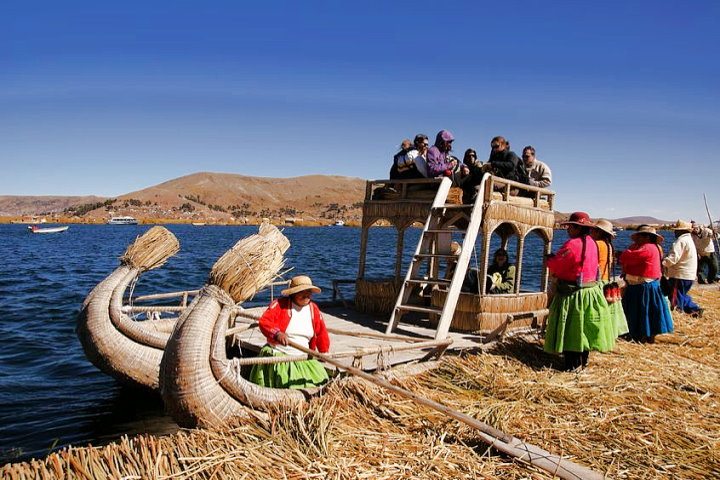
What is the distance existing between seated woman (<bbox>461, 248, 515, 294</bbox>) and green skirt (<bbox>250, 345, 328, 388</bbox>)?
4744mm

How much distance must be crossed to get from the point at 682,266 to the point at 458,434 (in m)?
8.87

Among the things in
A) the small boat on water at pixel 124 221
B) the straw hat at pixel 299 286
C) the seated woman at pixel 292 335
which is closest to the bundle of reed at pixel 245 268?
the straw hat at pixel 299 286

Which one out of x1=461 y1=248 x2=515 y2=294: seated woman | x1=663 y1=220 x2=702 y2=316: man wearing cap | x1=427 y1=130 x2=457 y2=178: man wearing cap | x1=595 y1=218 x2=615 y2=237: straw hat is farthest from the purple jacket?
x1=663 y1=220 x2=702 y2=316: man wearing cap

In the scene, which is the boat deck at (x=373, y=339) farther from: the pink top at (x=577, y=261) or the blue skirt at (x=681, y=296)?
the blue skirt at (x=681, y=296)

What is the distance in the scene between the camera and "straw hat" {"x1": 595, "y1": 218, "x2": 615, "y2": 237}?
7.29 meters

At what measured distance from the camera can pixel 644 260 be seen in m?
9.48

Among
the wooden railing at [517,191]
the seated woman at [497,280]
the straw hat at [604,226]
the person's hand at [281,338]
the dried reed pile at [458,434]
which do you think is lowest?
the dried reed pile at [458,434]

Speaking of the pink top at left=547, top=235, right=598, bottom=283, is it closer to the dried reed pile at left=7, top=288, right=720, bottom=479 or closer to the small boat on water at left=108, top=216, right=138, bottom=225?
the dried reed pile at left=7, top=288, right=720, bottom=479

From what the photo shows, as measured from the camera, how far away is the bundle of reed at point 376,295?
436 inches

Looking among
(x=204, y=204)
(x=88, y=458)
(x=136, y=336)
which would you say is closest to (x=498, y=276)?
(x=136, y=336)

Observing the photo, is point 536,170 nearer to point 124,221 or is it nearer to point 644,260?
point 644,260

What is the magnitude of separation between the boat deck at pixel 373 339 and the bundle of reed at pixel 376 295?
0.22m

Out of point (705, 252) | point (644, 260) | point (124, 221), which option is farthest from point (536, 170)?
point (124, 221)

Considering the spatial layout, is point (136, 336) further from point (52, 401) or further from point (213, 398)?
point (213, 398)
